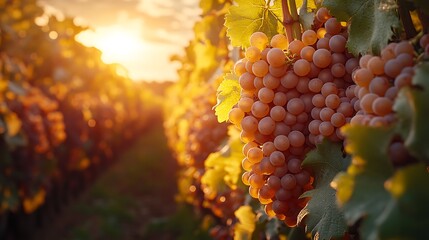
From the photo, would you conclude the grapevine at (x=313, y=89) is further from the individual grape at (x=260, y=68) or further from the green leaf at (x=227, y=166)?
the green leaf at (x=227, y=166)

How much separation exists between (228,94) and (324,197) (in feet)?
1.47

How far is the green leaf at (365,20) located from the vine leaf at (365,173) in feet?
1.34

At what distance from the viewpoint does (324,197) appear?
1339mm

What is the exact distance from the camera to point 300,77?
1398 millimetres

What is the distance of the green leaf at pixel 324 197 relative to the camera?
1.31 meters

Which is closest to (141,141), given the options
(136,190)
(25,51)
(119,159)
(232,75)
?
(119,159)

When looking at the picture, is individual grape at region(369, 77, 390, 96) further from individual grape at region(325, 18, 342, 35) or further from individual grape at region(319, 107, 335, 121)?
individual grape at region(325, 18, 342, 35)

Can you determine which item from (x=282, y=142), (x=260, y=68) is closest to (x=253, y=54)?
(x=260, y=68)

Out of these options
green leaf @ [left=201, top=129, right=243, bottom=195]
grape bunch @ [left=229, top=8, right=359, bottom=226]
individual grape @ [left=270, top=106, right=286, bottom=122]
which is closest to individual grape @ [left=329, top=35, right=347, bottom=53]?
grape bunch @ [left=229, top=8, right=359, bottom=226]

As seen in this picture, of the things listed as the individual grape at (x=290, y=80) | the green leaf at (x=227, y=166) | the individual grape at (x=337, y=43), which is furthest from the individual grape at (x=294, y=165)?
the green leaf at (x=227, y=166)

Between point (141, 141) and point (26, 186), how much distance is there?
1640cm

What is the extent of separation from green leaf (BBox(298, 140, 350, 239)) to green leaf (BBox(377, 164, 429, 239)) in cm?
53

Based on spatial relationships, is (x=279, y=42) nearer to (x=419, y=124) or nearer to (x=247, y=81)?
(x=247, y=81)

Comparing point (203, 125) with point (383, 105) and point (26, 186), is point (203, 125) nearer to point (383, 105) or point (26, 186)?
point (383, 105)
